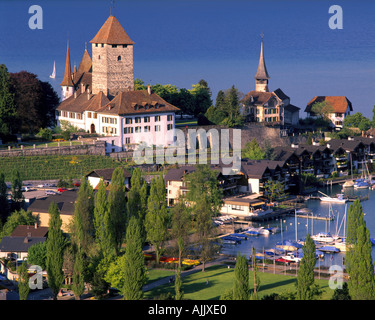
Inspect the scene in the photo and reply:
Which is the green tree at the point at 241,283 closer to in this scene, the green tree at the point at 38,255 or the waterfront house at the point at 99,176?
the green tree at the point at 38,255

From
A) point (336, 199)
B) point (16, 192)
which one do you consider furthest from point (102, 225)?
point (336, 199)

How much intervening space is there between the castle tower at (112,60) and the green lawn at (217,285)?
32044 mm

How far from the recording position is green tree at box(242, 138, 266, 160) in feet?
235

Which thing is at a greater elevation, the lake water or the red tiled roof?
the red tiled roof

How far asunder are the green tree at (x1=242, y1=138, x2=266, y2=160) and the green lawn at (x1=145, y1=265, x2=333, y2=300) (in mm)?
25662

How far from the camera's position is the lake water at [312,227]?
51.2 meters

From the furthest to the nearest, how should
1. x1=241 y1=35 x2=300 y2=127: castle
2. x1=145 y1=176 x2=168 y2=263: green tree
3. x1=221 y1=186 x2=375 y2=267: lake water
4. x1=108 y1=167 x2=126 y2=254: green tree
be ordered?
1. x1=241 y1=35 x2=300 y2=127: castle
2. x1=221 y1=186 x2=375 y2=267: lake water
3. x1=145 y1=176 x2=168 y2=263: green tree
4. x1=108 y1=167 x2=126 y2=254: green tree

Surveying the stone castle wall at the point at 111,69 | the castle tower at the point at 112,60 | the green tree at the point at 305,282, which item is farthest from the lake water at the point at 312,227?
the castle tower at the point at 112,60

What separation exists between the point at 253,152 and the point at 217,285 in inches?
1152

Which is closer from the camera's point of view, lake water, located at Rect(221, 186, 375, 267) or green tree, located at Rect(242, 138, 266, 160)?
lake water, located at Rect(221, 186, 375, 267)

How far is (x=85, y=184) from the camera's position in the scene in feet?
162

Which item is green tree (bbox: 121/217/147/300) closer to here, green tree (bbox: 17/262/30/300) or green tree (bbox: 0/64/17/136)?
green tree (bbox: 17/262/30/300)

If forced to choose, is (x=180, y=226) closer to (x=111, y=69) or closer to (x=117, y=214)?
(x=117, y=214)

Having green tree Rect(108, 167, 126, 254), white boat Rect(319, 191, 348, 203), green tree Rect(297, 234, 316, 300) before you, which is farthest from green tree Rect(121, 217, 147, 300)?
white boat Rect(319, 191, 348, 203)
